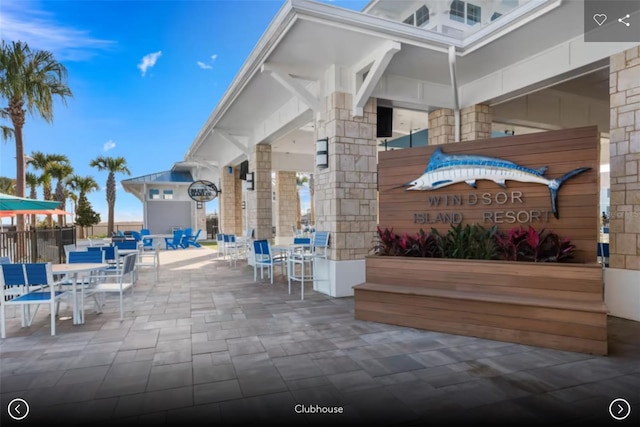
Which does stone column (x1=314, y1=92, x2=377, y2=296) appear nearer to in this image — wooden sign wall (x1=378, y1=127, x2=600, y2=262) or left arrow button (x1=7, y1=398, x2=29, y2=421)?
wooden sign wall (x1=378, y1=127, x2=600, y2=262)

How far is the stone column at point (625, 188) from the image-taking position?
431 centimetres

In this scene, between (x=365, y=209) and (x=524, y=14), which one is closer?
(x=524, y=14)

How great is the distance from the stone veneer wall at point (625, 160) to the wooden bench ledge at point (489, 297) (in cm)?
159

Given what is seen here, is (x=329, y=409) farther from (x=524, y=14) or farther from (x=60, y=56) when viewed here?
(x=60, y=56)

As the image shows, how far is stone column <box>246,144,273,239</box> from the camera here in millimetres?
9648

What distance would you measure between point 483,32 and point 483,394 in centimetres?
466

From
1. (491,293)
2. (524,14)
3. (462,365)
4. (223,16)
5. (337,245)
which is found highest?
(223,16)

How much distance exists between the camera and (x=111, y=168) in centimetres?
2019

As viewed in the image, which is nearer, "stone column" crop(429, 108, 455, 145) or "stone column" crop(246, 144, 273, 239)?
"stone column" crop(429, 108, 455, 145)

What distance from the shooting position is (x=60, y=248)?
8.02 m

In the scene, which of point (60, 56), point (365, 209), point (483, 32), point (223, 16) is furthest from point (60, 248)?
point (483, 32)

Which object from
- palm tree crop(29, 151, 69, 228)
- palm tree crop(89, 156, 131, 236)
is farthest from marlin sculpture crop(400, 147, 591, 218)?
palm tree crop(29, 151, 69, 228)

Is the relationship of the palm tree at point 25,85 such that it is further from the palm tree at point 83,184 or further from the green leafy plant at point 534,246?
the palm tree at point 83,184

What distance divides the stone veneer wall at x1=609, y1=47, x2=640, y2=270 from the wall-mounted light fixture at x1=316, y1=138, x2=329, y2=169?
3875 millimetres
